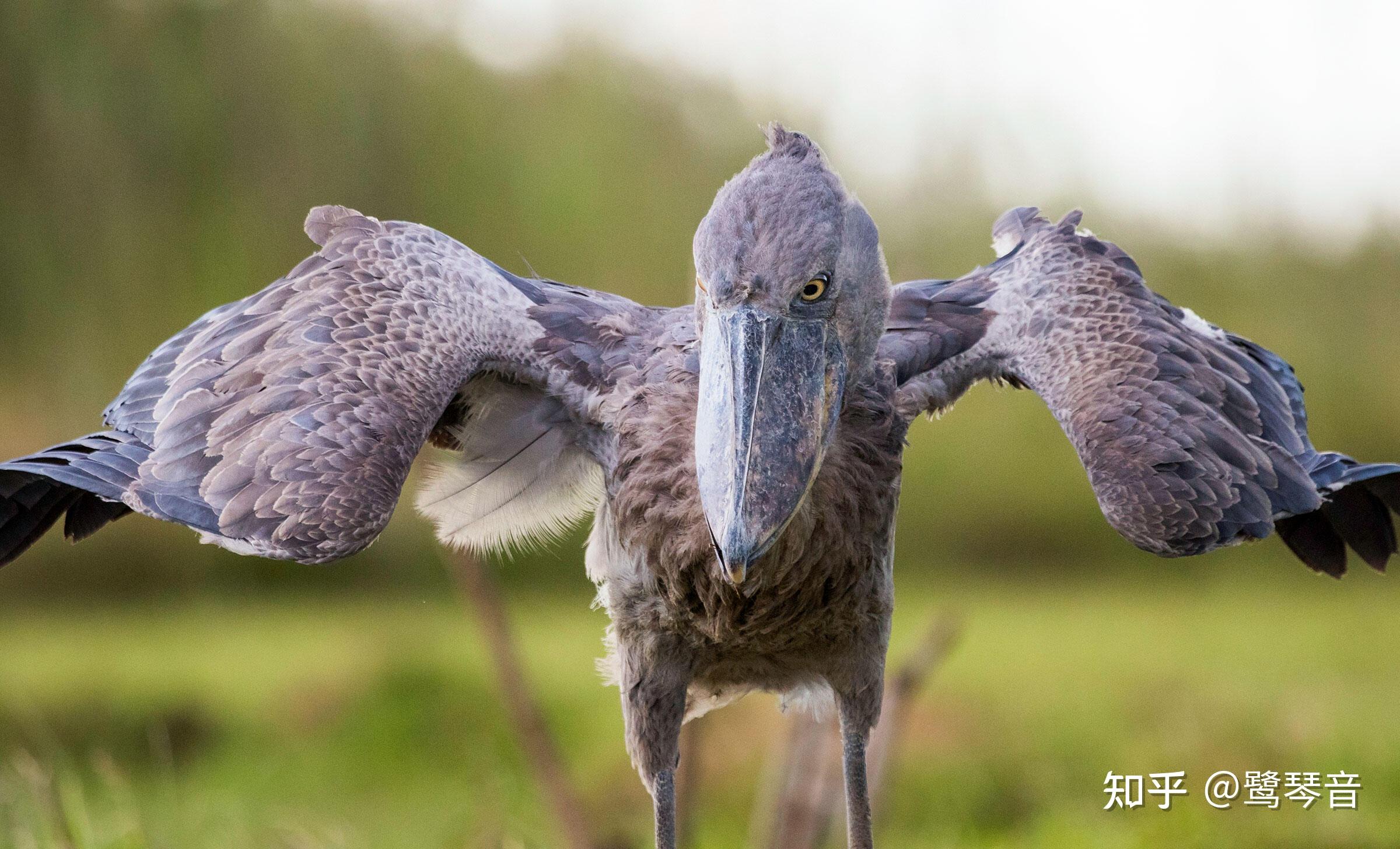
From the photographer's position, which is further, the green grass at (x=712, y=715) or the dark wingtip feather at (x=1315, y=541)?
the green grass at (x=712, y=715)

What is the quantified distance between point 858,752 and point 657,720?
459 mm

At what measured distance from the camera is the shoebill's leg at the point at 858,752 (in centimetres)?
280

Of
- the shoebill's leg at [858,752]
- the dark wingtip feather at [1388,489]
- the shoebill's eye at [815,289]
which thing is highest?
the dark wingtip feather at [1388,489]

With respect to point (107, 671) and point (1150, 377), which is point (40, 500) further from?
point (107, 671)

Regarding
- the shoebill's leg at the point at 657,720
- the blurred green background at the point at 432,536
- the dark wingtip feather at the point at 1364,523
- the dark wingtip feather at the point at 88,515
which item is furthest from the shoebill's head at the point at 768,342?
the blurred green background at the point at 432,536

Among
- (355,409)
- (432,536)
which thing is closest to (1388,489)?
(355,409)

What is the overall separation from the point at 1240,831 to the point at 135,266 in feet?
17.1

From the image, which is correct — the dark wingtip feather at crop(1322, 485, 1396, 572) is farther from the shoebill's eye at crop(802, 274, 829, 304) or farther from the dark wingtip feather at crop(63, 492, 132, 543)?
the dark wingtip feather at crop(63, 492, 132, 543)

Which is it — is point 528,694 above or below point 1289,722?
below

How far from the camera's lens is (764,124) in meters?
2.26

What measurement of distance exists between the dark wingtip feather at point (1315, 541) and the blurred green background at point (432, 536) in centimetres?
231

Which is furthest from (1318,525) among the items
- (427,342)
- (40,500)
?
(40,500)

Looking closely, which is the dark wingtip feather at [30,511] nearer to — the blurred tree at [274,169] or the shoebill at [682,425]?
the shoebill at [682,425]

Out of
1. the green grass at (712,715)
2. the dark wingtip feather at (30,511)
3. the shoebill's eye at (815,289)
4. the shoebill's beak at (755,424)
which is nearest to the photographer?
the shoebill's beak at (755,424)
